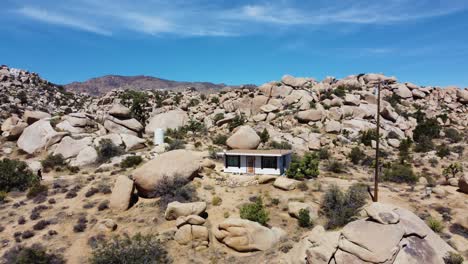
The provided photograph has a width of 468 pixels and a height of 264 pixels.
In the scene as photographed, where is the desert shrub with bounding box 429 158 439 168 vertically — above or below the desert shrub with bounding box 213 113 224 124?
below

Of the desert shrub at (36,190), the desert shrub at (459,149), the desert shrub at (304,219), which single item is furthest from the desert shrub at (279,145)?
the desert shrub at (36,190)

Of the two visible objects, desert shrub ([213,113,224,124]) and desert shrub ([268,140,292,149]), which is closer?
desert shrub ([268,140,292,149])

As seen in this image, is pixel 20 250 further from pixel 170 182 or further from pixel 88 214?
pixel 170 182

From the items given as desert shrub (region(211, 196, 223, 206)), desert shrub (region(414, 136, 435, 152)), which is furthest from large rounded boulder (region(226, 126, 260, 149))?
desert shrub (region(414, 136, 435, 152))

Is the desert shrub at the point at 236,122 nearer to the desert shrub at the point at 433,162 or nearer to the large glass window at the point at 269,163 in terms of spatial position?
the large glass window at the point at 269,163

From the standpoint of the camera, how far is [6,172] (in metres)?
32.5

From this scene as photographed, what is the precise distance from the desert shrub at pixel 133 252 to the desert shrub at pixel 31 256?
7.96 feet

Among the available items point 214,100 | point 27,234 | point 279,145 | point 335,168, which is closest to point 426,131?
point 335,168

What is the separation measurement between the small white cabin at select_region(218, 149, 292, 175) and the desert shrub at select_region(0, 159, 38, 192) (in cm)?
2042

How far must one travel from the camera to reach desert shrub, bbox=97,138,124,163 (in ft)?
131

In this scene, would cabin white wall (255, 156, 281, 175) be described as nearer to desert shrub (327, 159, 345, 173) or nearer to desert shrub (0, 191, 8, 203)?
desert shrub (327, 159, 345, 173)

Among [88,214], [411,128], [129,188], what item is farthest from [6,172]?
[411,128]

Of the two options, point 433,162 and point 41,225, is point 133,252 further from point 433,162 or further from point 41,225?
point 433,162

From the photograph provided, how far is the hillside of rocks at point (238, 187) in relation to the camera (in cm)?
1881
